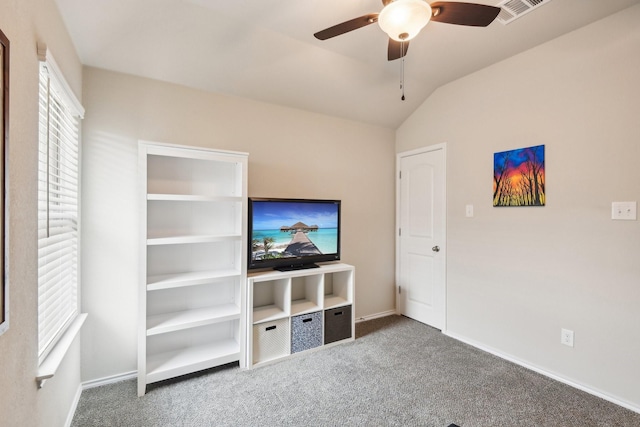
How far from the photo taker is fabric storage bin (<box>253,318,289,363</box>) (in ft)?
8.09

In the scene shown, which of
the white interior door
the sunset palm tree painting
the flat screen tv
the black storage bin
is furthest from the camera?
the white interior door

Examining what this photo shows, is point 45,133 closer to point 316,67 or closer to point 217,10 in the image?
point 217,10

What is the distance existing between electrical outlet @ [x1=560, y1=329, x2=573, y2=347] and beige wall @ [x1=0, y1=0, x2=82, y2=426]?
324 cm

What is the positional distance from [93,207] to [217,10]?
5.45ft

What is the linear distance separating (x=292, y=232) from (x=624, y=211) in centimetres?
247

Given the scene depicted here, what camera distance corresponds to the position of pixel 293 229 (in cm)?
277

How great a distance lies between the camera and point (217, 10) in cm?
197

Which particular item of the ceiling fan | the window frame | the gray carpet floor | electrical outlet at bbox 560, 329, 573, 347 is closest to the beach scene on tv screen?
the gray carpet floor

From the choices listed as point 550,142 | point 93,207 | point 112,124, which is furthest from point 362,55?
point 93,207

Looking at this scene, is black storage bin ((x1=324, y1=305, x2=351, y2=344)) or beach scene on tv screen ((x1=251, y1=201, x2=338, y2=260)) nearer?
beach scene on tv screen ((x1=251, y1=201, x2=338, y2=260))

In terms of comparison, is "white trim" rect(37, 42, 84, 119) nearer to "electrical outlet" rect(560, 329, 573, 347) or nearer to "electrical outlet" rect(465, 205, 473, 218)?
"electrical outlet" rect(465, 205, 473, 218)

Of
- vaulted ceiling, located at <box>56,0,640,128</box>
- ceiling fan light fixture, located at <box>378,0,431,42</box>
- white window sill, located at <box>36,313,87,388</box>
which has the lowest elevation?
white window sill, located at <box>36,313,87,388</box>

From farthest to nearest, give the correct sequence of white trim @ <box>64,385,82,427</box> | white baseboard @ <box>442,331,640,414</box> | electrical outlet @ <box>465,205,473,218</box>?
electrical outlet @ <box>465,205,473,218</box>, white baseboard @ <box>442,331,640,414</box>, white trim @ <box>64,385,82,427</box>

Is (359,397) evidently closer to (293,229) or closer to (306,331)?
(306,331)
